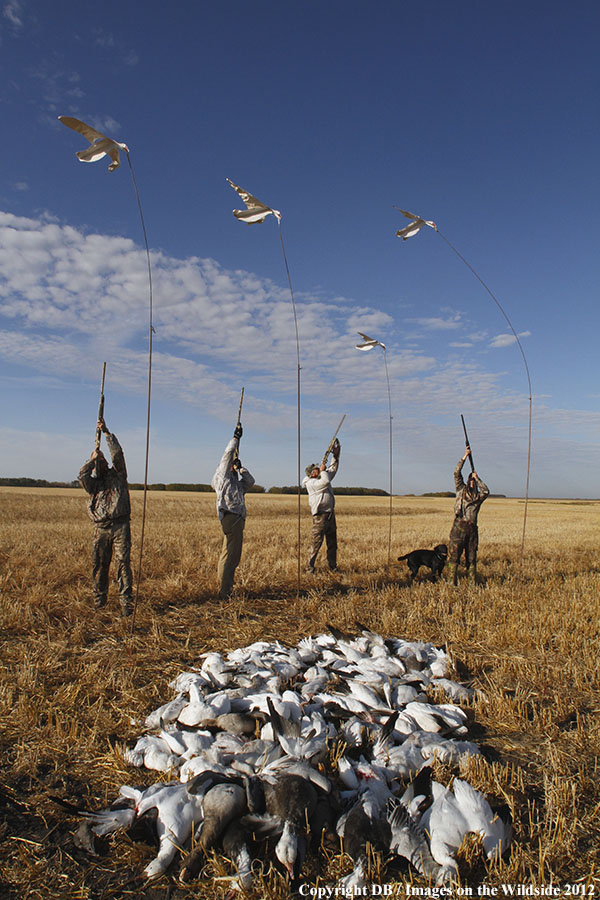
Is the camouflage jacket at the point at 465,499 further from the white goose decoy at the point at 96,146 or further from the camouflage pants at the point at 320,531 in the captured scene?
the white goose decoy at the point at 96,146

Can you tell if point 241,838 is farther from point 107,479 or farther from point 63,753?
point 107,479

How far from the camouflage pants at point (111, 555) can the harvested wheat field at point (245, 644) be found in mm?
320

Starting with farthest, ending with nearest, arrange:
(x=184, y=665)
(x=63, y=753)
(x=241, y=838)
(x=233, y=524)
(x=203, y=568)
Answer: (x=203, y=568), (x=233, y=524), (x=184, y=665), (x=63, y=753), (x=241, y=838)

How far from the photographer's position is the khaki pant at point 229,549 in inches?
313

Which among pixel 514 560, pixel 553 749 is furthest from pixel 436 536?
pixel 553 749

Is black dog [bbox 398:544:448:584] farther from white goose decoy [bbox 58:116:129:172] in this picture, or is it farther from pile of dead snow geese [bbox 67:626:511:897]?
white goose decoy [bbox 58:116:129:172]

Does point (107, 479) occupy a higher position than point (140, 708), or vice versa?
point (107, 479)

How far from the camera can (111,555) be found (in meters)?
7.50

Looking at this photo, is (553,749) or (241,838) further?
(553,749)

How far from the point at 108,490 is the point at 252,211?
4606 mm

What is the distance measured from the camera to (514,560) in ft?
43.8

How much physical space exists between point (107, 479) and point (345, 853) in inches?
232

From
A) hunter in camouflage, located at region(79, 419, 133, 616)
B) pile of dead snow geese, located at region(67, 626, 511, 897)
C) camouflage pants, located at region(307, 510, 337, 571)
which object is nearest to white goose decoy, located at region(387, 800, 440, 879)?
pile of dead snow geese, located at region(67, 626, 511, 897)

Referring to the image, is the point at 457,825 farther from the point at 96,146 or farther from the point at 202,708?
the point at 96,146
